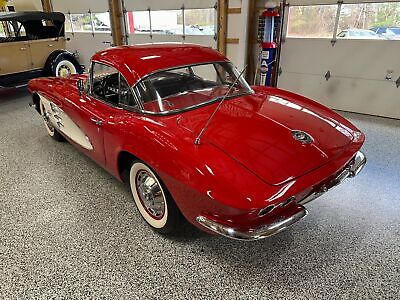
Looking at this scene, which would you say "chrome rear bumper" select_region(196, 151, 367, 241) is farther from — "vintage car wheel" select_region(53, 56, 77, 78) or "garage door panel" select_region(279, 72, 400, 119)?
"vintage car wheel" select_region(53, 56, 77, 78)

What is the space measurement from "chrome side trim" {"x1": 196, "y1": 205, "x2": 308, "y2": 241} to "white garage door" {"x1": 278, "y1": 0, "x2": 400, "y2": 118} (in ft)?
13.7

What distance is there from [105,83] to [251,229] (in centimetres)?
216

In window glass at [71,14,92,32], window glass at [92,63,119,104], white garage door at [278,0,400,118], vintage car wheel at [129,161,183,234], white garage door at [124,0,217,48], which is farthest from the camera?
window glass at [71,14,92,32]

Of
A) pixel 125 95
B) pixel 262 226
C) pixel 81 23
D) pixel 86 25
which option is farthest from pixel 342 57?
pixel 81 23

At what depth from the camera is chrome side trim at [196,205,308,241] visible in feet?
5.13

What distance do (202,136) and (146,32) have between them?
6.43m

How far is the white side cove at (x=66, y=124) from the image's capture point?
287cm

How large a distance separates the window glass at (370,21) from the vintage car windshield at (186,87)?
330 cm

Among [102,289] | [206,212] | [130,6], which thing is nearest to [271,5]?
[130,6]

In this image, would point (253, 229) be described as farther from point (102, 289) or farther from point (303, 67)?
point (303, 67)

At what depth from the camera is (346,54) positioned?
4.93 m

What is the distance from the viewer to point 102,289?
182 centimetres

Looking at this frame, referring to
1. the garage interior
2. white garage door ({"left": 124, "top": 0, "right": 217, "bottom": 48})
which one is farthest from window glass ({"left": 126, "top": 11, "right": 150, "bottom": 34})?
the garage interior

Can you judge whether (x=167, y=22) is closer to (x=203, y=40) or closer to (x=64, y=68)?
(x=203, y=40)
